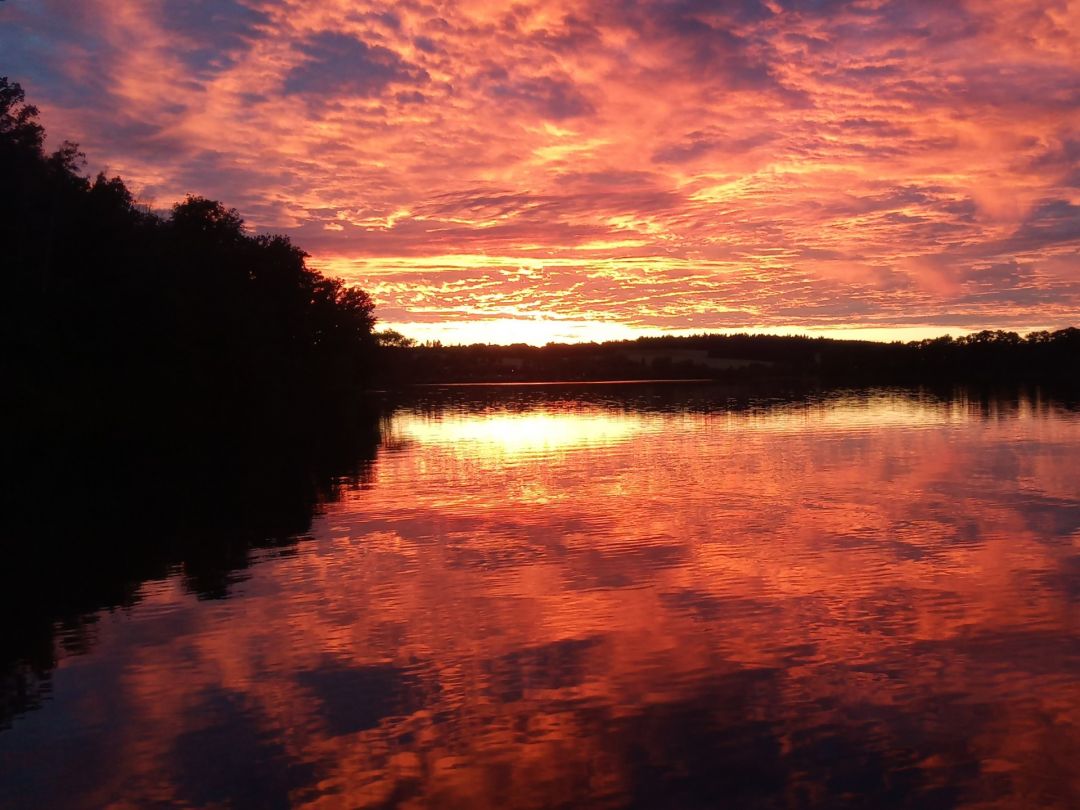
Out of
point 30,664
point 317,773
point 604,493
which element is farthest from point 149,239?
point 317,773

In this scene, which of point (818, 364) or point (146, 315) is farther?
point (818, 364)

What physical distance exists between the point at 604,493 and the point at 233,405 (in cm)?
3837

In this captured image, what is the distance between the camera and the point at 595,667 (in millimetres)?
9531

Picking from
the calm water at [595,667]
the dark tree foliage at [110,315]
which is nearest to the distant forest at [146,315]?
the dark tree foliage at [110,315]

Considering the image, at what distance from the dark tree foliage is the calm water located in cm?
2600

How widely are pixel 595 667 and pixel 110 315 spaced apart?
38.1 meters

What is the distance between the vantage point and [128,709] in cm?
873

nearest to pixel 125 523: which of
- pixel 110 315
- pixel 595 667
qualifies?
pixel 595 667

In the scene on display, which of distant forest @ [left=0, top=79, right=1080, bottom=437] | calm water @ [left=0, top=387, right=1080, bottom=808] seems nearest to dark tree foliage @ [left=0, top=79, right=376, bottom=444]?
distant forest @ [left=0, top=79, right=1080, bottom=437]

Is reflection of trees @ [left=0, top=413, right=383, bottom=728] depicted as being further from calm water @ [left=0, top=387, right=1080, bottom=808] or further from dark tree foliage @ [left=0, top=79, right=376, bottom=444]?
dark tree foliage @ [left=0, top=79, right=376, bottom=444]

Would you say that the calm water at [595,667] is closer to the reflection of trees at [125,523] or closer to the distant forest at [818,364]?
the reflection of trees at [125,523]

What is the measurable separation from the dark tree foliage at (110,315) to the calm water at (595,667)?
26.0 metres

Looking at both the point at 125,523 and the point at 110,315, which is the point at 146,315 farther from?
the point at 125,523

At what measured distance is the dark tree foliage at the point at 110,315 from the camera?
129ft
